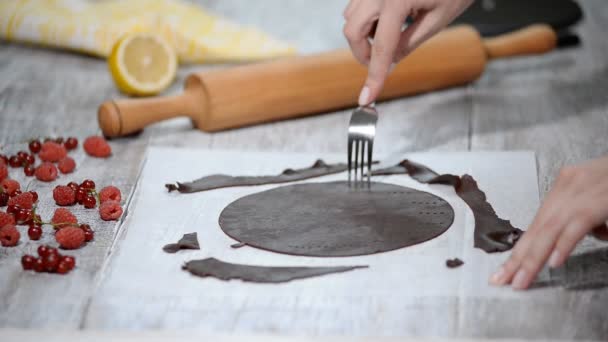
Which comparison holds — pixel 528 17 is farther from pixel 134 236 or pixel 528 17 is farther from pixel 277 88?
pixel 134 236

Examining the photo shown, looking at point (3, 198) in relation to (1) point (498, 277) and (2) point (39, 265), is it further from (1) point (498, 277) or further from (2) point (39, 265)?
(1) point (498, 277)

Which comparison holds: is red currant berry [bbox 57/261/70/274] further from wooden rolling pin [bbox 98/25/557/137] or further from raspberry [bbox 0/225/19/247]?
wooden rolling pin [bbox 98/25/557/137]

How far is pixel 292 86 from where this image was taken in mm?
2383

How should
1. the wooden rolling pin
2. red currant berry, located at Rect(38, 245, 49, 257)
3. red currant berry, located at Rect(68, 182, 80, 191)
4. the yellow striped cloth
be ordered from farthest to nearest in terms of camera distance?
1. the yellow striped cloth
2. the wooden rolling pin
3. red currant berry, located at Rect(68, 182, 80, 191)
4. red currant berry, located at Rect(38, 245, 49, 257)

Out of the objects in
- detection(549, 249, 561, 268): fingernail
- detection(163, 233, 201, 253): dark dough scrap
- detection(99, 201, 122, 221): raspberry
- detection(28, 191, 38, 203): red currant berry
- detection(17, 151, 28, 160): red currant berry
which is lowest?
detection(17, 151, 28, 160): red currant berry

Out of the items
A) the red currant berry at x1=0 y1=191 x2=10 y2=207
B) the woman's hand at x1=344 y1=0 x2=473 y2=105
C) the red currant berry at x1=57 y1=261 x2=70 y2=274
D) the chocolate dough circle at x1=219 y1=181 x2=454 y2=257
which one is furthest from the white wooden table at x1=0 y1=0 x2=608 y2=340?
the woman's hand at x1=344 y1=0 x2=473 y2=105

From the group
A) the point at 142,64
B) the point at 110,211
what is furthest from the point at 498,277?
the point at 142,64

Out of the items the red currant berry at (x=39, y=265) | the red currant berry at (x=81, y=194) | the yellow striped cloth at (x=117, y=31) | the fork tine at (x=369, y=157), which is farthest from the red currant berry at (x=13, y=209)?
the yellow striped cloth at (x=117, y=31)

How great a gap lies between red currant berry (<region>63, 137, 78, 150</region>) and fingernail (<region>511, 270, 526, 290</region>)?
3.90 ft

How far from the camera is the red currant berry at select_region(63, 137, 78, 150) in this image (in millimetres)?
2213

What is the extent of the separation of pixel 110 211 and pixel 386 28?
2.18 ft

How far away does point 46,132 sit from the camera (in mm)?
2357

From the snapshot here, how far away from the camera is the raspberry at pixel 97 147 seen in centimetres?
217

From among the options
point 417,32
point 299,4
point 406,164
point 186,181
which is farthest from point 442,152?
point 299,4
